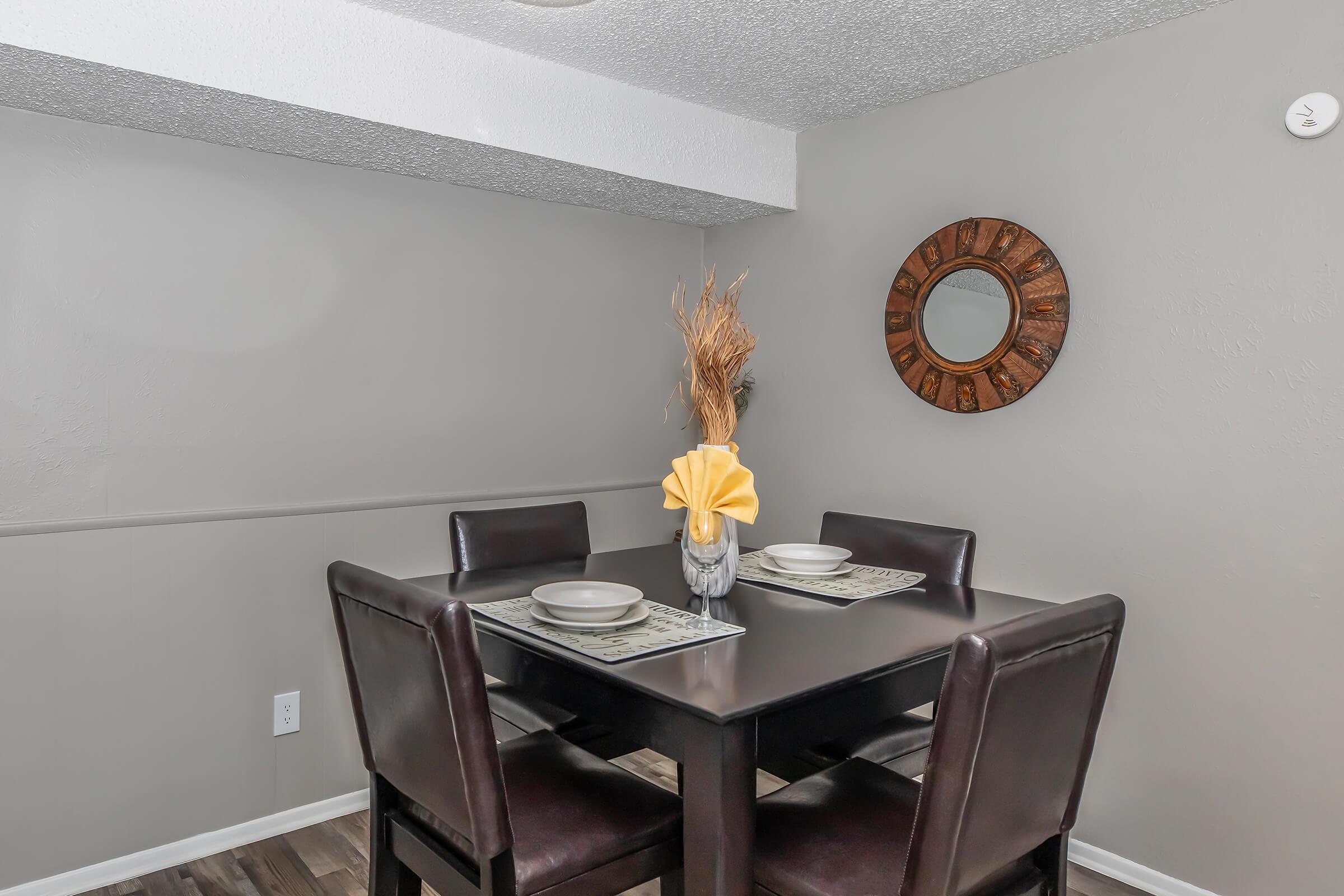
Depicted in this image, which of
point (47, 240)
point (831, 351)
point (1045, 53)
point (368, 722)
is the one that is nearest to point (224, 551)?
point (47, 240)

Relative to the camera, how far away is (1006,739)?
4.06ft

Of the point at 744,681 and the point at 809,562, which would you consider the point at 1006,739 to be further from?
the point at 809,562

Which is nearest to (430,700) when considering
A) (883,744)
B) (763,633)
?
(763,633)

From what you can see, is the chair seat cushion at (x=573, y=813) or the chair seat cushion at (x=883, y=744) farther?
the chair seat cushion at (x=883, y=744)

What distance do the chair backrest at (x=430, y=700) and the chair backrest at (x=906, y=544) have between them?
1.32m

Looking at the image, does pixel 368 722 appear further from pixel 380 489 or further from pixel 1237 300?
pixel 1237 300

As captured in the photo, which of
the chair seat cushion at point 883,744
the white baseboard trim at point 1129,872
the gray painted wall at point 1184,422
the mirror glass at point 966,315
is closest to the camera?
the chair seat cushion at point 883,744

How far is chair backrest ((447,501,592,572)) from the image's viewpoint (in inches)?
93.9

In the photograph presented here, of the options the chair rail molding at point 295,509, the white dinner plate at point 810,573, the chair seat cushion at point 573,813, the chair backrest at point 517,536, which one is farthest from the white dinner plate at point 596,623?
the chair rail molding at point 295,509

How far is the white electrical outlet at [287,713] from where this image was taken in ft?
8.53

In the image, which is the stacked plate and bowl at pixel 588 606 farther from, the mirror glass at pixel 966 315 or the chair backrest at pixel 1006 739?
the mirror glass at pixel 966 315

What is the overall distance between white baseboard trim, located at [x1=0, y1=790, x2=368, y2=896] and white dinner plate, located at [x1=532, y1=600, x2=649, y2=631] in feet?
4.59

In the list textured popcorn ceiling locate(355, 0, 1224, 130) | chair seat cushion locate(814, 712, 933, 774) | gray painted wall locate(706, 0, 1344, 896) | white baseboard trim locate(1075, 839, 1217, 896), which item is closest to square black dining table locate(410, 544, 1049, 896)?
chair seat cushion locate(814, 712, 933, 774)

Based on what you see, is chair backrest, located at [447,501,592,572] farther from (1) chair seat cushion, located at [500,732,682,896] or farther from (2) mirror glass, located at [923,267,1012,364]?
(2) mirror glass, located at [923,267,1012,364]
